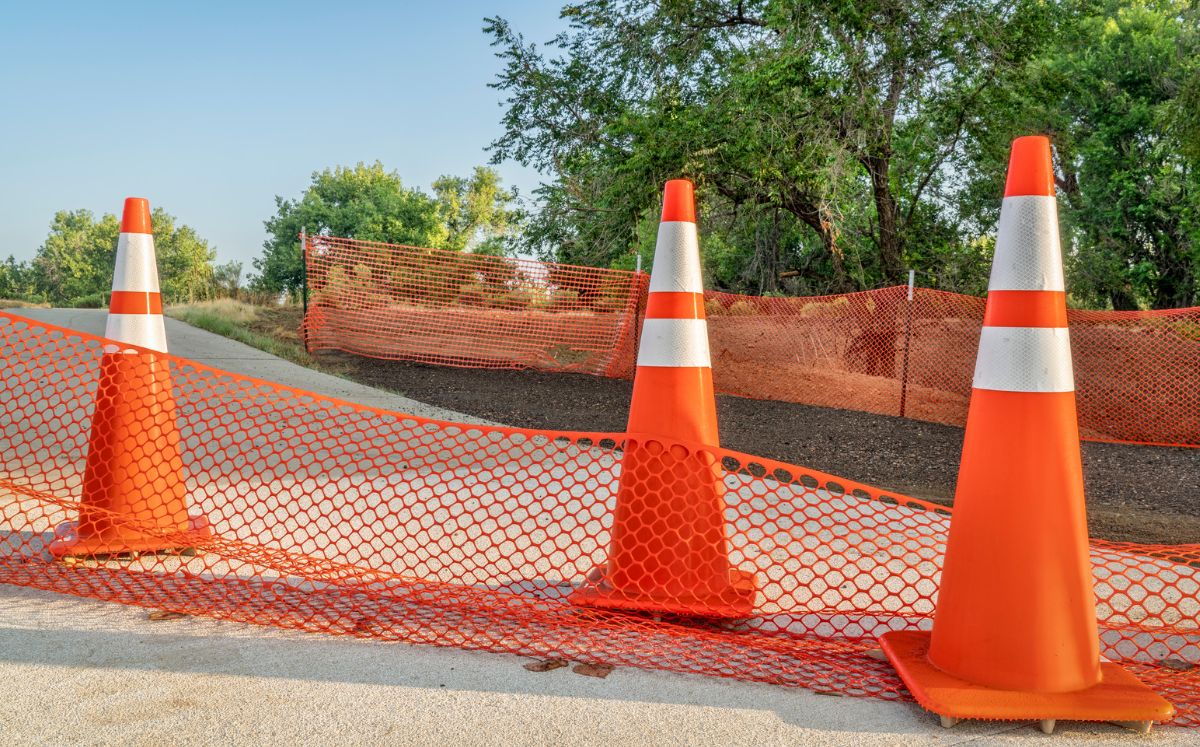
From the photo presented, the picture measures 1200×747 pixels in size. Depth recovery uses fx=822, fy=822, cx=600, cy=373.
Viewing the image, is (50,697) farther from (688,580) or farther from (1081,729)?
(1081,729)

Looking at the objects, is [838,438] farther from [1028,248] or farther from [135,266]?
[135,266]

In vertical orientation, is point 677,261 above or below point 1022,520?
above

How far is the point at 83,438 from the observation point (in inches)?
282

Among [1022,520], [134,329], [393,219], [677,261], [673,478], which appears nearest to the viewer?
[1022,520]

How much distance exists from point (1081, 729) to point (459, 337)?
511 inches

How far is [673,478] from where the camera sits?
3.33 m

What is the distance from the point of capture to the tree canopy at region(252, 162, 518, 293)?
52.4m

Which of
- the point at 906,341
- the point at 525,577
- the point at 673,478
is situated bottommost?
A: the point at 525,577

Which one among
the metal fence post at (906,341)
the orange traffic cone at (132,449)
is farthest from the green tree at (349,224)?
the orange traffic cone at (132,449)

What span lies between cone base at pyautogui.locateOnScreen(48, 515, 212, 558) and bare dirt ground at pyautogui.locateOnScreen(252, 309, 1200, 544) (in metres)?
5.14

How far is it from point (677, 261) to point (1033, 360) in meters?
1.41

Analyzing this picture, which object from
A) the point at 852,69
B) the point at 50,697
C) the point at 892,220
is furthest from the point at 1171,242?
the point at 50,697

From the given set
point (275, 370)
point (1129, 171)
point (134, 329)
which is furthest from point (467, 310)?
point (1129, 171)

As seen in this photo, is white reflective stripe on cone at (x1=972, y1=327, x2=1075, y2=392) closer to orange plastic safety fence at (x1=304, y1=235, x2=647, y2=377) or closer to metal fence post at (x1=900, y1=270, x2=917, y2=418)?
metal fence post at (x1=900, y1=270, x2=917, y2=418)
